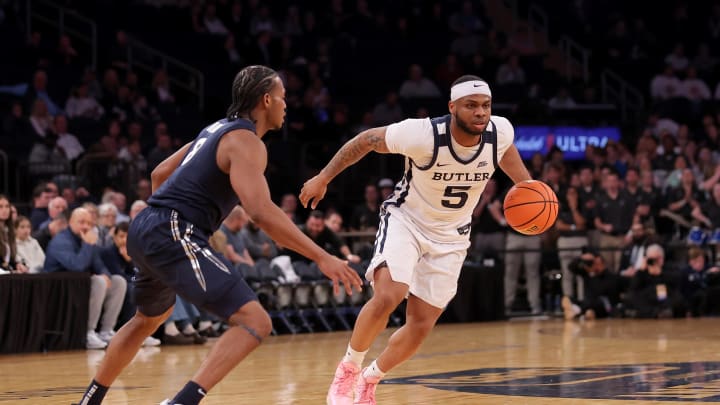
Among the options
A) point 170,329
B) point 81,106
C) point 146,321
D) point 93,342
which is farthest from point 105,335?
point 146,321

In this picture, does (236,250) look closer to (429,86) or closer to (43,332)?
(43,332)

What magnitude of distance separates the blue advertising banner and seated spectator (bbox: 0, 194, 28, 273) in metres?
10.3

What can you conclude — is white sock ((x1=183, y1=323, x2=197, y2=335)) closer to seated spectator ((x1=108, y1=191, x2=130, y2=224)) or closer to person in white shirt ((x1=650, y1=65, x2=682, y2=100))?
seated spectator ((x1=108, y1=191, x2=130, y2=224))

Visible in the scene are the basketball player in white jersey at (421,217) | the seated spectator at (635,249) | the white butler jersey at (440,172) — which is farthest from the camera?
the seated spectator at (635,249)

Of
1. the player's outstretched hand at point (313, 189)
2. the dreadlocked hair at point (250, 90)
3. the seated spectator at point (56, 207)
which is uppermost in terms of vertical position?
the dreadlocked hair at point (250, 90)

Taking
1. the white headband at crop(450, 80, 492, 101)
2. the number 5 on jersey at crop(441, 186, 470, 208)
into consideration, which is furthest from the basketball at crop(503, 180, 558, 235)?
the white headband at crop(450, 80, 492, 101)

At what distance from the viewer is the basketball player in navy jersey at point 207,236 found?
5.98m

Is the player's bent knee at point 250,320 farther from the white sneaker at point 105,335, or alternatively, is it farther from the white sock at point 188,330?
the white sock at point 188,330

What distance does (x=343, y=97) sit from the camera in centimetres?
2266

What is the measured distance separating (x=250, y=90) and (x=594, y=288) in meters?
12.8

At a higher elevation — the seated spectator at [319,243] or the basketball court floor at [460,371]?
the seated spectator at [319,243]

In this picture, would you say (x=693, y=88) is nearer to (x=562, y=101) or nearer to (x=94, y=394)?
(x=562, y=101)

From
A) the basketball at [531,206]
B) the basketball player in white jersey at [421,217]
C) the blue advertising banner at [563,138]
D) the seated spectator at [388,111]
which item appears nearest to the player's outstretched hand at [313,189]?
the basketball player in white jersey at [421,217]

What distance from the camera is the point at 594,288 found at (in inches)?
723
